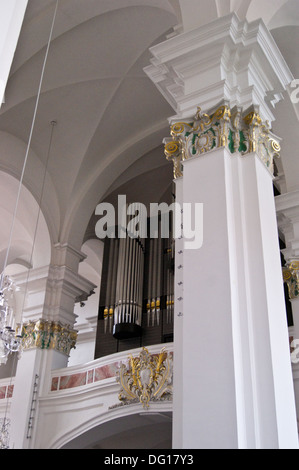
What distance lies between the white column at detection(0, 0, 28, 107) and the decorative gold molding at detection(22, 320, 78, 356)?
8.49 m

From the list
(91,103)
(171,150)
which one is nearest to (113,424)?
(171,150)

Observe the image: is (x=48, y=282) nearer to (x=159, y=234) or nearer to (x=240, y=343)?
(x=159, y=234)

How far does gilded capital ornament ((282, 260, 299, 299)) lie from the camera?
7668mm

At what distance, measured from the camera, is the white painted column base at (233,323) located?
3.79 metres

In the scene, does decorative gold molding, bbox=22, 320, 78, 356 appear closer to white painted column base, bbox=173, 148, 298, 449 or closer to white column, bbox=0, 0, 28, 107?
white painted column base, bbox=173, 148, 298, 449

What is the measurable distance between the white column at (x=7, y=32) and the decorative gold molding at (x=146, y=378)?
624cm

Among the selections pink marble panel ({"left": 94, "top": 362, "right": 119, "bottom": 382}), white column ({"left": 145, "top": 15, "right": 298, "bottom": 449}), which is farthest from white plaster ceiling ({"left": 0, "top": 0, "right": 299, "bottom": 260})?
pink marble panel ({"left": 94, "top": 362, "right": 119, "bottom": 382})

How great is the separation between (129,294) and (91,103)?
3.78 metres

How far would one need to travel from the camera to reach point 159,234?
11891mm

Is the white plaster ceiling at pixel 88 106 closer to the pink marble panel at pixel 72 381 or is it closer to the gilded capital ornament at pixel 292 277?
the gilded capital ornament at pixel 292 277

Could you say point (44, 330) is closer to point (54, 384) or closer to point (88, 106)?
point (54, 384)

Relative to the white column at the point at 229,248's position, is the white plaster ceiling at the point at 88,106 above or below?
above

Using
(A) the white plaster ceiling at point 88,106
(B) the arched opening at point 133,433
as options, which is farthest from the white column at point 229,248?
(B) the arched opening at point 133,433

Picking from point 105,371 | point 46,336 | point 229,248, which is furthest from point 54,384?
point 229,248
